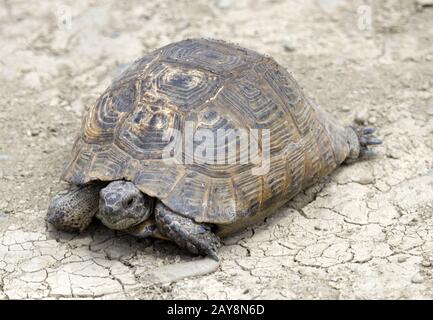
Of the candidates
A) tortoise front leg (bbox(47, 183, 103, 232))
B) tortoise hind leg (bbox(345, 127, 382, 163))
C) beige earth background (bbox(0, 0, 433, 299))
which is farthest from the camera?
tortoise hind leg (bbox(345, 127, 382, 163))

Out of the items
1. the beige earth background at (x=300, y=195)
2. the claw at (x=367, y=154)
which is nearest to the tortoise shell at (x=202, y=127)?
the beige earth background at (x=300, y=195)

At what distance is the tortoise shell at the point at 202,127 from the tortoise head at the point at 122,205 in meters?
0.07

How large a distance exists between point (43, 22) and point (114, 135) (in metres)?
3.72

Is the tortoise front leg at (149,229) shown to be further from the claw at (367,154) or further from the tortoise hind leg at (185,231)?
the claw at (367,154)

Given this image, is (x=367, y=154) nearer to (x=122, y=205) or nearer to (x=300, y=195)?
(x=300, y=195)

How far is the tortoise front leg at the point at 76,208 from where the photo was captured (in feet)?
18.3

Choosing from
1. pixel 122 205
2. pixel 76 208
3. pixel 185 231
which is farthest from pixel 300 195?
pixel 76 208

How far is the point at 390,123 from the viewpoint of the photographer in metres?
7.02

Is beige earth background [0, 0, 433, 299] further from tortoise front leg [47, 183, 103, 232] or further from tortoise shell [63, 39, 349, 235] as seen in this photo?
tortoise shell [63, 39, 349, 235]

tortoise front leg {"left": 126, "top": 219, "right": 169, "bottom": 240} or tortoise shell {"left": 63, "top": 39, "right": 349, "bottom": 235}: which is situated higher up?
tortoise shell {"left": 63, "top": 39, "right": 349, "bottom": 235}

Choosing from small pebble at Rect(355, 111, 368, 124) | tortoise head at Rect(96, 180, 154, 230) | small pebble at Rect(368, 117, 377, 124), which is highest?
tortoise head at Rect(96, 180, 154, 230)

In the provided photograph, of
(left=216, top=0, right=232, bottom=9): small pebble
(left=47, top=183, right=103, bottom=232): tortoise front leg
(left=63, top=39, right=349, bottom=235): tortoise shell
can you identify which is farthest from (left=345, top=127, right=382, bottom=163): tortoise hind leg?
(left=216, top=0, right=232, bottom=9): small pebble

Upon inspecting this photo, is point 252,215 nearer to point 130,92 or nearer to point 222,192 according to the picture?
point 222,192

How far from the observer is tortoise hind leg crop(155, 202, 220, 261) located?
519cm
